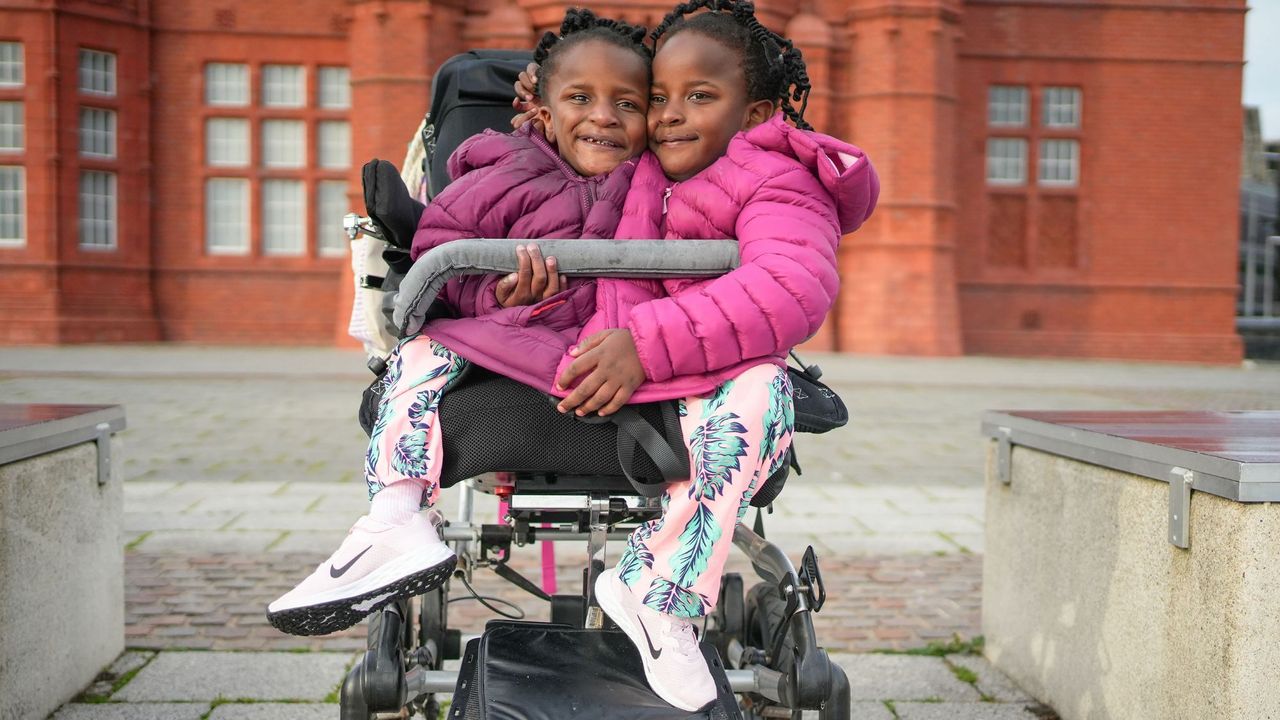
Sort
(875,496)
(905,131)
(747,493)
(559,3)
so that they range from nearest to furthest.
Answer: (747,493)
(875,496)
(559,3)
(905,131)

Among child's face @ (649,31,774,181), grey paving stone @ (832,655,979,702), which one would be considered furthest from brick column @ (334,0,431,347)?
child's face @ (649,31,774,181)

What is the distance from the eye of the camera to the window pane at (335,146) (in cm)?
2148

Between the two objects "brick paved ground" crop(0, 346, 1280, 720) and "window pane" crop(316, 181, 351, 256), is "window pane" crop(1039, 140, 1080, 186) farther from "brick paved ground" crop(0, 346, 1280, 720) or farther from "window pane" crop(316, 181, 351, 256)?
"window pane" crop(316, 181, 351, 256)

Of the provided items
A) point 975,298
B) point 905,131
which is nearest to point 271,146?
point 905,131

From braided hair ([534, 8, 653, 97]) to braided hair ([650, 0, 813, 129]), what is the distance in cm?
5

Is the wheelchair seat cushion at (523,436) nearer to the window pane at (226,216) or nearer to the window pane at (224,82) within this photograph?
the window pane at (226,216)

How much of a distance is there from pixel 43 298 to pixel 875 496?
57.6ft

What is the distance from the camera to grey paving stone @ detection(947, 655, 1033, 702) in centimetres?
349

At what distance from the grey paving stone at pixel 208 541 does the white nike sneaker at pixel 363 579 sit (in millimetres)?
3252

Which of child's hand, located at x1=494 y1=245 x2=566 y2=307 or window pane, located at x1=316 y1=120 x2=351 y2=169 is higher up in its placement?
window pane, located at x1=316 y1=120 x2=351 y2=169

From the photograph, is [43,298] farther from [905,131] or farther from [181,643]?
[181,643]

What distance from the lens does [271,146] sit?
70.7 ft

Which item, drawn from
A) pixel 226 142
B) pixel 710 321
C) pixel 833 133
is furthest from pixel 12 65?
pixel 710 321

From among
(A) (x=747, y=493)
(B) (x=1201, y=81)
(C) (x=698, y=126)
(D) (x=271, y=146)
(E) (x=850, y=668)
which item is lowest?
(E) (x=850, y=668)
